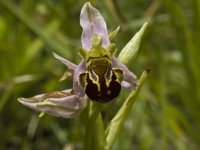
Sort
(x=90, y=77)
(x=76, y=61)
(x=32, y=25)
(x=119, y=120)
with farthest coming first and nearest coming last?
(x=76, y=61) < (x=32, y=25) < (x=119, y=120) < (x=90, y=77)

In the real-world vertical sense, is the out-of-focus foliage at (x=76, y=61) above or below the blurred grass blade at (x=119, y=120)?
below

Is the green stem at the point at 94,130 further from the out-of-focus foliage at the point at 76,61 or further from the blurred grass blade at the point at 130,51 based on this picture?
the out-of-focus foliage at the point at 76,61

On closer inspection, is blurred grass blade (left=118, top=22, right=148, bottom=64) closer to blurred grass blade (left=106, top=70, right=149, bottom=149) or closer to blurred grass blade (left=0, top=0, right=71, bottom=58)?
blurred grass blade (left=106, top=70, right=149, bottom=149)

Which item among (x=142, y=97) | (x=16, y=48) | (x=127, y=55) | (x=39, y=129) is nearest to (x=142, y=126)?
(x=142, y=97)

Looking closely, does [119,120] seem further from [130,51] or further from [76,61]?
[76,61]

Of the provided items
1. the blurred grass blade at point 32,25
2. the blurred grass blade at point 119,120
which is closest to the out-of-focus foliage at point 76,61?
the blurred grass blade at point 32,25

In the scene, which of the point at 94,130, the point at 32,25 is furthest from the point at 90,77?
the point at 32,25

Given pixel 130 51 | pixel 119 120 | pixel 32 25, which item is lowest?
pixel 32 25

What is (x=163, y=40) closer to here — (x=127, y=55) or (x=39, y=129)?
(x=39, y=129)
